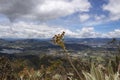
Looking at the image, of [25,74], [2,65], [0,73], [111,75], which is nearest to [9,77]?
[0,73]

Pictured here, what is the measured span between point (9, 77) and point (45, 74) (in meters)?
1.92

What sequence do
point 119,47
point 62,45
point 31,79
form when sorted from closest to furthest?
point 62,45
point 119,47
point 31,79

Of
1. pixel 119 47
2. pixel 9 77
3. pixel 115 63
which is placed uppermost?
pixel 119 47

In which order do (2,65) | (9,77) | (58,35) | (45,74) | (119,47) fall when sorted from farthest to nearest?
(2,65), (9,77), (45,74), (119,47), (58,35)

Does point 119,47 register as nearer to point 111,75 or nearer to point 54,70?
point 111,75

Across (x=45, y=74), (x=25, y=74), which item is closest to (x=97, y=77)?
(x=25, y=74)

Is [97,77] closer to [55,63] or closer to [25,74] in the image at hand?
[25,74]

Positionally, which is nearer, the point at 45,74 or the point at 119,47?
the point at 119,47

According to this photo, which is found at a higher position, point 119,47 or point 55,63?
point 119,47

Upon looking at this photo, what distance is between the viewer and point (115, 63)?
561 centimetres

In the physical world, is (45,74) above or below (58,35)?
below

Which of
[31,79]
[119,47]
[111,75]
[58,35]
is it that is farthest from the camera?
[31,79]

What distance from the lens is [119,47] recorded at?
17.5ft

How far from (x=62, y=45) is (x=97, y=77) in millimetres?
667
